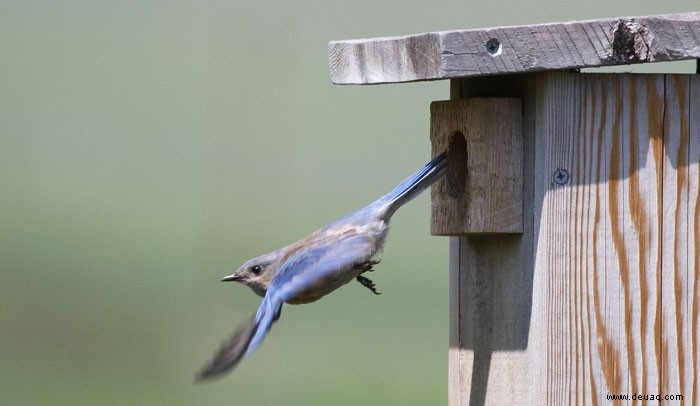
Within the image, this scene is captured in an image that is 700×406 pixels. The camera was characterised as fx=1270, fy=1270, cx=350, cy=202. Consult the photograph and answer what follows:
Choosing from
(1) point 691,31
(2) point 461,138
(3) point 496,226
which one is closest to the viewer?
(1) point 691,31

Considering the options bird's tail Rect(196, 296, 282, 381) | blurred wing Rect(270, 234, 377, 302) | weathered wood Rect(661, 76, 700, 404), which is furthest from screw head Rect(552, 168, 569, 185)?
bird's tail Rect(196, 296, 282, 381)

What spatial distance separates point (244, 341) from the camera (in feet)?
11.5

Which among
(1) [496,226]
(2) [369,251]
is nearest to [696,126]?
(1) [496,226]

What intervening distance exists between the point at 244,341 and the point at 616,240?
1.05 meters

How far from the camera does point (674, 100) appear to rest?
332 centimetres

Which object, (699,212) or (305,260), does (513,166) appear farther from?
(305,260)

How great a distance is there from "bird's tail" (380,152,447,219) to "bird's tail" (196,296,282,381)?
1.47ft

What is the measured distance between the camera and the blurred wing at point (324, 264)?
12.4ft

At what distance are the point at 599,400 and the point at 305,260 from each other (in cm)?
102

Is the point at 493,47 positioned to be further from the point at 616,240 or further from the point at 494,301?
the point at 494,301

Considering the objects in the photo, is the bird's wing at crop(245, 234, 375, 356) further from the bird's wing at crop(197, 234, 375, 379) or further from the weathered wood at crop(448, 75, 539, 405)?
the weathered wood at crop(448, 75, 539, 405)

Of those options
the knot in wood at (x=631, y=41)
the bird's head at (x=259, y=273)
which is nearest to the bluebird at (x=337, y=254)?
the bird's head at (x=259, y=273)

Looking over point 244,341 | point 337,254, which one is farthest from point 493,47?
point 244,341

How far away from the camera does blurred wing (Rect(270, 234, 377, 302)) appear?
149 inches
